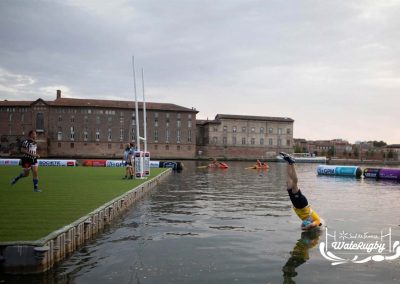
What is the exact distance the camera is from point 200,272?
767 cm

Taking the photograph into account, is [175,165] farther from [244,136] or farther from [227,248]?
[244,136]

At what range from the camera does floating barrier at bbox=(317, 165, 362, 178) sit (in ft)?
134

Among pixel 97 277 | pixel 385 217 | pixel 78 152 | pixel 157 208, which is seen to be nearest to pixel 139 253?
pixel 97 277

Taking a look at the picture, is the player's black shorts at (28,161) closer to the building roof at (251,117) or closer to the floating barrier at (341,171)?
the floating barrier at (341,171)

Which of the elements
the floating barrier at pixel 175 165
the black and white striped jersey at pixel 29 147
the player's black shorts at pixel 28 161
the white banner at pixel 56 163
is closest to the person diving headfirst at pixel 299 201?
the black and white striped jersey at pixel 29 147

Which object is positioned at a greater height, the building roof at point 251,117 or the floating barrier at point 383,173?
the building roof at point 251,117

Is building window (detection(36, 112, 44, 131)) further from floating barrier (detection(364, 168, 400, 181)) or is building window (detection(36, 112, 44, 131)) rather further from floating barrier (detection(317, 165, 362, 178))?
floating barrier (detection(364, 168, 400, 181))

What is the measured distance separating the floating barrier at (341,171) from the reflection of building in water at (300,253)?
31816 mm

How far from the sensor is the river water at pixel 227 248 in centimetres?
748

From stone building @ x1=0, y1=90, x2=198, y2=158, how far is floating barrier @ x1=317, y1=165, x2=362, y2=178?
69.9m

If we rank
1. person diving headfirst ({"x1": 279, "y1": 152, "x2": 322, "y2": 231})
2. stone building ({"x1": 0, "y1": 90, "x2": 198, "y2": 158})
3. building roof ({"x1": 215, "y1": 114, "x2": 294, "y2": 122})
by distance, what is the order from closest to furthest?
person diving headfirst ({"x1": 279, "y1": 152, "x2": 322, "y2": 231}) → stone building ({"x1": 0, "y1": 90, "x2": 198, "y2": 158}) → building roof ({"x1": 215, "y1": 114, "x2": 294, "y2": 122})

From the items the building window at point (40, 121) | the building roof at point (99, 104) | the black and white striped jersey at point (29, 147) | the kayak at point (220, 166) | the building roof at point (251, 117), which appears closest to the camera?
the black and white striped jersey at point (29, 147)

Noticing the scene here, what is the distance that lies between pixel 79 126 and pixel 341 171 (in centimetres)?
8330

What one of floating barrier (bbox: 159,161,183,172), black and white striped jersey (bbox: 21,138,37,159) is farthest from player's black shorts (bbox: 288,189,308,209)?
floating barrier (bbox: 159,161,183,172)
